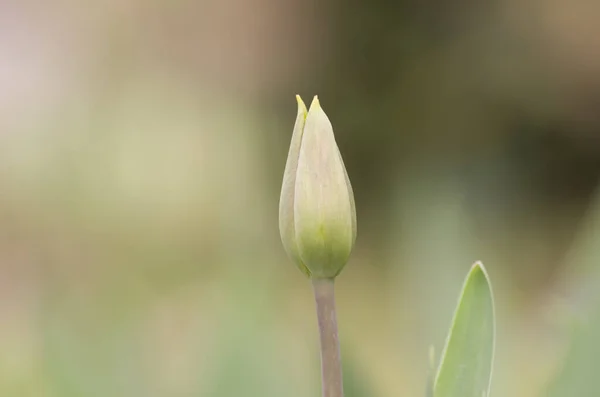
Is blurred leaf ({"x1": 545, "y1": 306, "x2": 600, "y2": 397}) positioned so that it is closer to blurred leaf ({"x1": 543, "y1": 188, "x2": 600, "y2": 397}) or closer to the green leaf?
blurred leaf ({"x1": 543, "y1": 188, "x2": 600, "y2": 397})

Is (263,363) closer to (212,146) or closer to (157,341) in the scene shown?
(157,341)

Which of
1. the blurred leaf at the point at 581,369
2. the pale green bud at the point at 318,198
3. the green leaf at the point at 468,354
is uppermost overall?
the pale green bud at the point at 318,198

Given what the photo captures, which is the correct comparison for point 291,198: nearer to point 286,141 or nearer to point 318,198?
point 318,198

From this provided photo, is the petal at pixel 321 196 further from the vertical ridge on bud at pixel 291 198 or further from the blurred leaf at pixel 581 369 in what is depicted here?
the blurred leaf at pixel 581 369

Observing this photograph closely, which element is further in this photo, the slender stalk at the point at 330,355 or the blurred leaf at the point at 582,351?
the blurred leaf at the point at 582,351

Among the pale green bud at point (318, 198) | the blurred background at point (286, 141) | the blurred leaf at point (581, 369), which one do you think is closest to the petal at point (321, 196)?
the pale green bud at point (318, 198)

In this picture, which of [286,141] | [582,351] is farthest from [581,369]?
[286,141]
